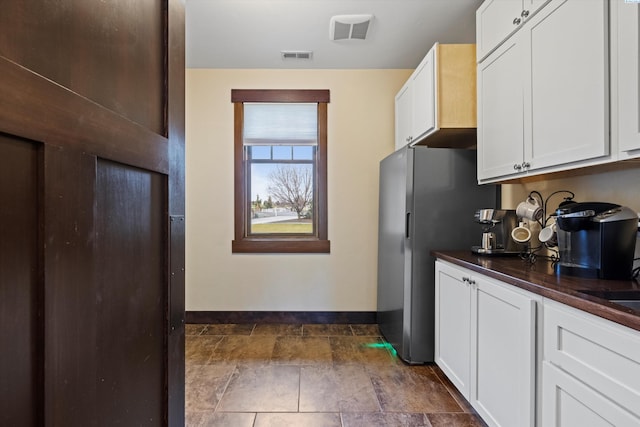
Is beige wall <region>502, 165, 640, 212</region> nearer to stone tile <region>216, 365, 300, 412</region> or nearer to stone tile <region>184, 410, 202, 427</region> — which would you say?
stone tile <region>216, 365, 300, 412</region>

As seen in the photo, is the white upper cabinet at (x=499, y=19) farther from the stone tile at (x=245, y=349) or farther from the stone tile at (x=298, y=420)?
the stone tile at (x=245, y=349)

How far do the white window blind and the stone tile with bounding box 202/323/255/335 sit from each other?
182cm

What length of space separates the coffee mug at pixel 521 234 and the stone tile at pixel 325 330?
1.72 m

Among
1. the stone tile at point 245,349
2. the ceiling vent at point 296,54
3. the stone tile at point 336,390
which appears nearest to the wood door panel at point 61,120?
the stone tile at point 336,390

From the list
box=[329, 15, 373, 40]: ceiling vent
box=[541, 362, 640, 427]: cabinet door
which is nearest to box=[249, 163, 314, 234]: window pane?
box=[329, 15, 373, 40]: ceiling vent

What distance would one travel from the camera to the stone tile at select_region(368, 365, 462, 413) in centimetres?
195

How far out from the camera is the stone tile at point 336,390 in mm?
1954

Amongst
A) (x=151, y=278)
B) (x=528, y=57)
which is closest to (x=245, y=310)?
(x=151, y=278)

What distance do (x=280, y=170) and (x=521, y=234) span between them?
2.26 meters

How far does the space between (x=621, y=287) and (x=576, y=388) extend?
407mm

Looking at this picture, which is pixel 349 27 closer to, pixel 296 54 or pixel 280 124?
pixel 296 54

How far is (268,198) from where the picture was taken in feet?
11.5

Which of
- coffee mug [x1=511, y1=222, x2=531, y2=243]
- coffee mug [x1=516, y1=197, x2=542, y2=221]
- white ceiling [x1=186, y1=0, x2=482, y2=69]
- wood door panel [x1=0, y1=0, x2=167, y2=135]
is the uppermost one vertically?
white ceiling [x1=186, y1=0, x2=482, y2=69]

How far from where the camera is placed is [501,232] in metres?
2.16
